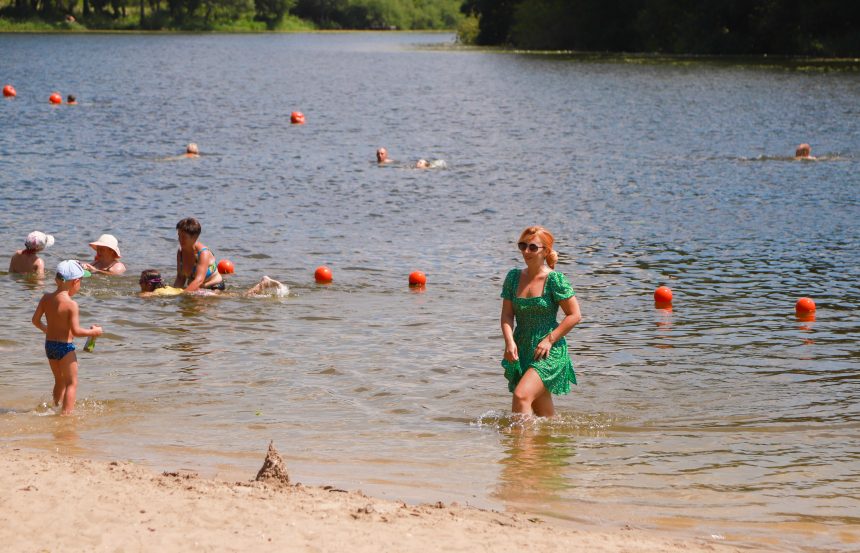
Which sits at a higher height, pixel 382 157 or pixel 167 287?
pixel 382 157

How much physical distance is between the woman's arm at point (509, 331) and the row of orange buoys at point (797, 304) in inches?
229

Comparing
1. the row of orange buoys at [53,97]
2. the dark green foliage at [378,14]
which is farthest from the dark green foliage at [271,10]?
the row of orange buoys at [53,97]

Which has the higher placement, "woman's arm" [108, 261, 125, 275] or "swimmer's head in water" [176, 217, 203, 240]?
"swimmer's head in water" [176, 217, 203, 240]

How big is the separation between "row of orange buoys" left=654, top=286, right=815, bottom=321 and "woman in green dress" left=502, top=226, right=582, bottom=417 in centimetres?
564

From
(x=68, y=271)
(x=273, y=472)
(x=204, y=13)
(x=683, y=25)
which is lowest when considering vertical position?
(x=273, y=472)

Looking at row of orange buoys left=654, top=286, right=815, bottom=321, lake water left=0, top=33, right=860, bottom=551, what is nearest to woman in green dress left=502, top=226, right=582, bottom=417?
lake water left=0, top=33, right=860, bottom=551

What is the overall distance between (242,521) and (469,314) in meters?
7.88

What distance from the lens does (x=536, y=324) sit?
8852 millimetres

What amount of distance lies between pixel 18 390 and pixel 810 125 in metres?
30.4

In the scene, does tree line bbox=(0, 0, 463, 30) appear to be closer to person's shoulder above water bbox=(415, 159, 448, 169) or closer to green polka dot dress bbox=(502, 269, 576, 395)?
person's shoulder above water bbox=(415, 159, 448, 169)

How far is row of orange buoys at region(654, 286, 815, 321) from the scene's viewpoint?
544 inches

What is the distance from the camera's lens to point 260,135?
35.9m

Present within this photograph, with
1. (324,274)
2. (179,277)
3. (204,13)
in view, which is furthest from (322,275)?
(204,13)

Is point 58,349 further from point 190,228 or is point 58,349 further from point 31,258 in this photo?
point 31,258
